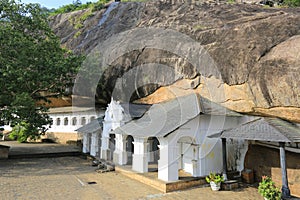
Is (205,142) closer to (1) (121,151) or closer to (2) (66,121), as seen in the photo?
(1) (121,151)

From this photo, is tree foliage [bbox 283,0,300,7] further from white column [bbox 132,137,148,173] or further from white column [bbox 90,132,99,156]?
white column [bbox 90,132,99,156]

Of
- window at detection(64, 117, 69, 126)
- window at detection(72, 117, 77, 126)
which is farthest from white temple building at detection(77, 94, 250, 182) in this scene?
window at detection(64, 117, 69, 126)

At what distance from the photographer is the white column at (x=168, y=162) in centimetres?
1028

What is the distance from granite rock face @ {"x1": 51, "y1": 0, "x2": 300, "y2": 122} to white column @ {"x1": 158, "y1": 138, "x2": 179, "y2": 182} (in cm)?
434

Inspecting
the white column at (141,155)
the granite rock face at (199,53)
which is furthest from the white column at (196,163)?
the granite rock face at (199,53)

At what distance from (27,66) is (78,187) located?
9.86 m

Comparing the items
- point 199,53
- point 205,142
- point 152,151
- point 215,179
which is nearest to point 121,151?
point 152,151

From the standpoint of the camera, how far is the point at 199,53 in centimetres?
1391

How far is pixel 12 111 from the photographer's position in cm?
1532

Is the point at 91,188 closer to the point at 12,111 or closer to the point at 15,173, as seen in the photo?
the point at 15,173

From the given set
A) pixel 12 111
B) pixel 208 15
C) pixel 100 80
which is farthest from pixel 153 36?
pixel 12 111

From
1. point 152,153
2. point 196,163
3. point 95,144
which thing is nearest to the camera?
point 196,163

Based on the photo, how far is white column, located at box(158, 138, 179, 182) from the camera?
1028 centimetres

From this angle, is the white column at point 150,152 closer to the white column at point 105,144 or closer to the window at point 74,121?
the white column at point 105,144
